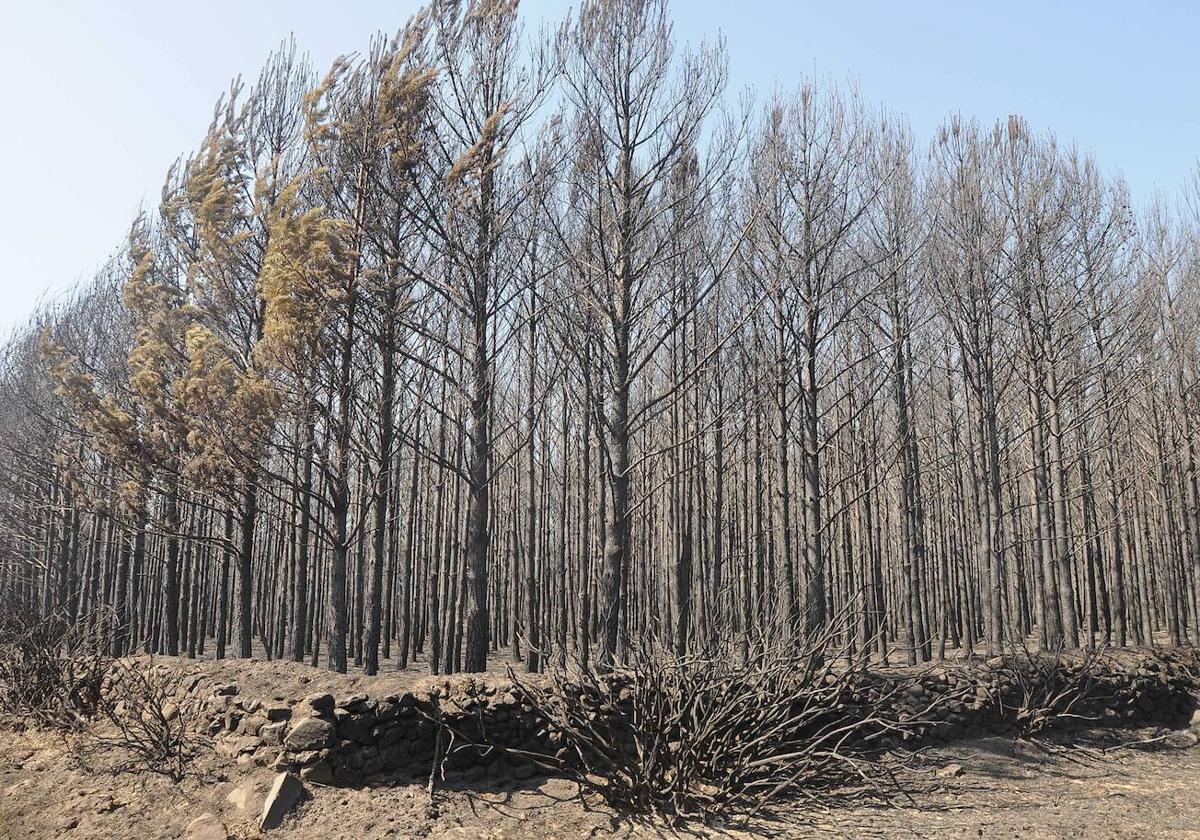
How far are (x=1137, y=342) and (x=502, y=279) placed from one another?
36.5ft

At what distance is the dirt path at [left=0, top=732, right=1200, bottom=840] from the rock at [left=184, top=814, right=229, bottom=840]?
0.25 ft

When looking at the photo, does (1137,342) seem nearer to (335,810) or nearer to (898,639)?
(898,639)

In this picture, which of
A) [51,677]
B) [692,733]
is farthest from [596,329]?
[51,677]

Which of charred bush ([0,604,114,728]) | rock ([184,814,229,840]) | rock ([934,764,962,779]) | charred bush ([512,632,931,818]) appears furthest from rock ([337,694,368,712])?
rock ([934,764,962,779])

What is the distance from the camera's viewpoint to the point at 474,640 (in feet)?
27.5

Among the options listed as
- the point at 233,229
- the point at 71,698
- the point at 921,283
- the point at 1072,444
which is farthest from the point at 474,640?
the point at 1072,444

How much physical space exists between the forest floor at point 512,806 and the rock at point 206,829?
63mm

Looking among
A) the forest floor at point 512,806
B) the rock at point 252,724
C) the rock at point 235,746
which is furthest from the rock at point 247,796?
the rock at point 252,724

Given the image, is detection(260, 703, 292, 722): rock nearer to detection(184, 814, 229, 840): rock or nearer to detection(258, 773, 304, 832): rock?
detection(258, 773, 304, 832): rock

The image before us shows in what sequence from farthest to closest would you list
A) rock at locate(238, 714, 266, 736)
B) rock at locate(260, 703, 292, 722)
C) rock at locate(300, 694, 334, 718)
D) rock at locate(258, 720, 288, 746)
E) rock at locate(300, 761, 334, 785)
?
rock at locate(238, 714, 266, 736)
rock at locate(260, 703, 292, 722)
rock at locate(258, 720, 288, 746)
rock at locate(300, 694, 334, 718)
rock at locate(300, 761, 334, 785)

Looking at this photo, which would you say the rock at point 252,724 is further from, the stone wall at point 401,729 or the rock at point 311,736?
the rock at point 311,736

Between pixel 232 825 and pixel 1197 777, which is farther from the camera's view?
pixel 1197 777

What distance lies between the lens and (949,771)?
24.7ft

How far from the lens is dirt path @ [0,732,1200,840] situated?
225 inches
